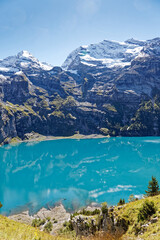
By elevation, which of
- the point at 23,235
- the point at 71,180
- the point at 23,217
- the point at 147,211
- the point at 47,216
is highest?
the point at 23,235

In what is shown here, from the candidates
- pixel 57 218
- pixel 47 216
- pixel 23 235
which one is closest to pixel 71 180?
pixel 47 216

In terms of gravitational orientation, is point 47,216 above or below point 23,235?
below

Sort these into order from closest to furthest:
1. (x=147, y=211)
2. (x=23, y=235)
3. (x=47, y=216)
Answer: (x=23, y=235) < (x=147, y=211) < (x=47, y=216)

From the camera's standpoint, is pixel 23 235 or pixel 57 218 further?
pixel 57 218

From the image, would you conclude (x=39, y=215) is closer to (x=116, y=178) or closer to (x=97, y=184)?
(x=97, y=184)

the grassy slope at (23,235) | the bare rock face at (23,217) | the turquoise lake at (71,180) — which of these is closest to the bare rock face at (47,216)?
the bare rock face at (23,217)

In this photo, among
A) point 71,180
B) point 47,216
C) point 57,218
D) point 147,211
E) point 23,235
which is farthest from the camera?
point 71,180

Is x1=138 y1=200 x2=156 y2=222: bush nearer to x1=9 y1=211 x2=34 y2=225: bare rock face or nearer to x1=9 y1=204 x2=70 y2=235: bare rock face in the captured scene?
x1=9 y1=204 x2=70 y2=235: bare rock face

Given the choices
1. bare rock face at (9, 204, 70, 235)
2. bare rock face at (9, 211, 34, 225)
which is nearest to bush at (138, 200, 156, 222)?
bare rock face at (9, 204, 70, 235)

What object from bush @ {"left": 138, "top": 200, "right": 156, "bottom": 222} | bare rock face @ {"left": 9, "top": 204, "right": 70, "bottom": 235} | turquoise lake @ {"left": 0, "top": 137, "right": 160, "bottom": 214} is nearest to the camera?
bush @ {"left": 138, "top": 200, "right": 156, "bottom": 222}

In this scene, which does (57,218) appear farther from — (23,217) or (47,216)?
(23,217)

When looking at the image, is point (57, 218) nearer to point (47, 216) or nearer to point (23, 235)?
point (47, 216)

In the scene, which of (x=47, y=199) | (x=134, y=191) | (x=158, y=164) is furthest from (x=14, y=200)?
(x=158, y=164)

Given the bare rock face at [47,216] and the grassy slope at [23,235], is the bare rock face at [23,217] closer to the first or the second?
the bare rock face at [47,216]
